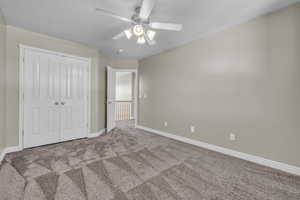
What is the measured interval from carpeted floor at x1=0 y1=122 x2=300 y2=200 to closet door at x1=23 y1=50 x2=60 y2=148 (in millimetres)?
334

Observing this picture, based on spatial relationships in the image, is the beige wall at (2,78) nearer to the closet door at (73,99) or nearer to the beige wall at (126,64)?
the closet door at (73,99)

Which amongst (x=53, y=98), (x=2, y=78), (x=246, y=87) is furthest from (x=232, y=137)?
(x=2, y=78)

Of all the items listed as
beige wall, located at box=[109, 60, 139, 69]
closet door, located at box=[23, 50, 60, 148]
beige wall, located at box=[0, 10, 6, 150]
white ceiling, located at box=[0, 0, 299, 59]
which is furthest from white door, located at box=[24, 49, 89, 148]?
beige wall, located at box=[109, 60, 139, 69]

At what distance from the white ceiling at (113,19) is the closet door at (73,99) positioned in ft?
2.28

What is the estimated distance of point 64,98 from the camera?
317cm

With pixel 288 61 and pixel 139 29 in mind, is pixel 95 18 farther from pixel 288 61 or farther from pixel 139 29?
pixel 288 61

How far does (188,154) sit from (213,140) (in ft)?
2.18

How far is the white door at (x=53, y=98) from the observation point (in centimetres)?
272

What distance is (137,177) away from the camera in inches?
70.2

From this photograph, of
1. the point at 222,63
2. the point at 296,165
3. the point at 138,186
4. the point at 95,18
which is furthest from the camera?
the point at 222,63

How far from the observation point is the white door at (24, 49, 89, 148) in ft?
8.93

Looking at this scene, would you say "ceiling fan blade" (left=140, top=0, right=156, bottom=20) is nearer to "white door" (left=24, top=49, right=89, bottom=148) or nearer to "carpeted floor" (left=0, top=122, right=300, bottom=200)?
"carpeted floor" (left=0, top=122, right=300, bottom=200)

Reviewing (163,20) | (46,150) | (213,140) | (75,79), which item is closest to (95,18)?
(163,20)

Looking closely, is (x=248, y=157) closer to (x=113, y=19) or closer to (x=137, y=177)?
(x=137, y=177)
